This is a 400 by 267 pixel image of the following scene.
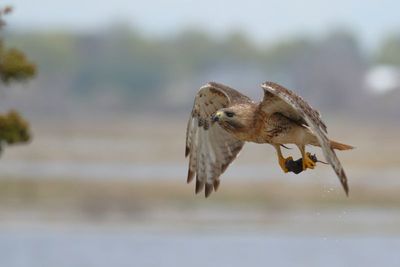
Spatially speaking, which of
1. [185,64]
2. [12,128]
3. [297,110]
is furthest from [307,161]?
[185,64]

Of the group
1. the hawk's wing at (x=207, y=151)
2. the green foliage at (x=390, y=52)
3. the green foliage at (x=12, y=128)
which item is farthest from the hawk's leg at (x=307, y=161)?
the green foliage at (x=390, y=52)

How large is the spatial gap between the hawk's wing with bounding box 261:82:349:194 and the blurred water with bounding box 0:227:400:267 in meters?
17.8

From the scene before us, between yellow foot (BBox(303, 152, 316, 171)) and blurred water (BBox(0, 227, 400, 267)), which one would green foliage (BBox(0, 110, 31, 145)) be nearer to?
yellow foot (BBox(303, 152, 316, 171))

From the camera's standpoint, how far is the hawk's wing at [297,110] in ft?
45.6

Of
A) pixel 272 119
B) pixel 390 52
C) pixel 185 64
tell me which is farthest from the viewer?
pixel 390 52

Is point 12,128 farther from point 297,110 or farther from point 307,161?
point 297,110

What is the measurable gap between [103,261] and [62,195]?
11219mm

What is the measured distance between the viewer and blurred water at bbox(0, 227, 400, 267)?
109 feet

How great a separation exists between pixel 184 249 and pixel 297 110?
21.5 meters

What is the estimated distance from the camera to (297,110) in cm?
1420

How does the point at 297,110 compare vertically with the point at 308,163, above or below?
above

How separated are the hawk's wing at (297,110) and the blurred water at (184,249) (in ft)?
58.5

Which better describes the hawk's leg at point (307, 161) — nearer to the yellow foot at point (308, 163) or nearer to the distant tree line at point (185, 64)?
the yellow foot at point (308, 163)

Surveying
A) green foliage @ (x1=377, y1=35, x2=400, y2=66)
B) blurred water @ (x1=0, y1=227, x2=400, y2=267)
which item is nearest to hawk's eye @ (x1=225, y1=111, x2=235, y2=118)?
blurred water @ (x1=0, y1=227, x2=400, y2=267)
